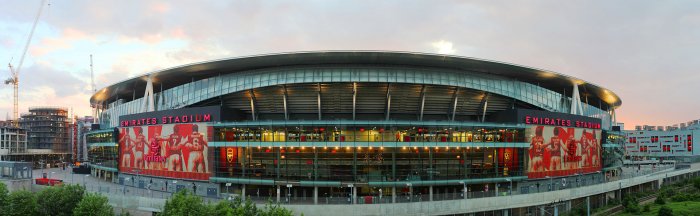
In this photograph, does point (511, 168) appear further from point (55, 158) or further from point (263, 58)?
point (55, 158)

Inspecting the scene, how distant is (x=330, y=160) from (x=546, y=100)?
3863 cm

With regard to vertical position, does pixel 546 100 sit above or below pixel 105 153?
above

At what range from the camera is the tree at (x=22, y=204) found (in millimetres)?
41531

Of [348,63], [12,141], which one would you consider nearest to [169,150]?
[348,63]

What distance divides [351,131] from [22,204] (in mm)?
33490

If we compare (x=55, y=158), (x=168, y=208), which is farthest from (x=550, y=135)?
(x=55, y=158)

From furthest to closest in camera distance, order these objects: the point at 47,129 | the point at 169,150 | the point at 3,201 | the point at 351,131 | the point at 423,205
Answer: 1. the point at 47,129
2. the point at 169,150
3. the point at 351,131
4. the point at 423,205
5. the point at 3,201

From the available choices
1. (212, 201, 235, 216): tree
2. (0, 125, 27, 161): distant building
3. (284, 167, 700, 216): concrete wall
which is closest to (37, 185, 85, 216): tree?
(212, 201, 235, 216): tree

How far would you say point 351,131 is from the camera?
57094mm

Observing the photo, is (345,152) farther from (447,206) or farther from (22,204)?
(22,204)

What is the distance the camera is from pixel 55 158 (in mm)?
152500

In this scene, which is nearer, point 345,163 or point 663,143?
point 345,163

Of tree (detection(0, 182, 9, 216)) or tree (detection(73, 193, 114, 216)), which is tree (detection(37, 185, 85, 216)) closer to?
tree (detection(0, 182, 9, 216))

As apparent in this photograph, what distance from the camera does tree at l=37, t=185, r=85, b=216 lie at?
42.1m
